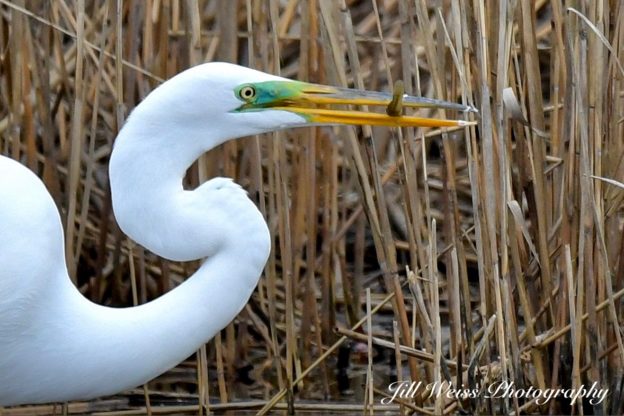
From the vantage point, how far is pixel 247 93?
2.03 m

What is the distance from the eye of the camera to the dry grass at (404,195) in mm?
2264

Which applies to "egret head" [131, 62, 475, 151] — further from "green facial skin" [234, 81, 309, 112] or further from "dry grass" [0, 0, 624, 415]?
"dry grass" [0, 0, 624, 415]

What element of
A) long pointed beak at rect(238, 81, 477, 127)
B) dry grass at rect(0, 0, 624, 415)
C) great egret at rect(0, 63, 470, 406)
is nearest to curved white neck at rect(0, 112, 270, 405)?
great egret at rect(0, 63, 470, 406)

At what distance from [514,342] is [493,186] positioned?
32 cm

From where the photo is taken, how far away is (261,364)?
327 cm

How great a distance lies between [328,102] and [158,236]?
0.39m

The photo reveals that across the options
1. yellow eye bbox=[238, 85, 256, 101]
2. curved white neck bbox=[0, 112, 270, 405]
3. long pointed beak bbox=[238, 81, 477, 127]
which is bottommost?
curved white neck bbox=[0, 112, 270, 405]

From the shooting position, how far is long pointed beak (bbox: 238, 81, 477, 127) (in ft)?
6.61

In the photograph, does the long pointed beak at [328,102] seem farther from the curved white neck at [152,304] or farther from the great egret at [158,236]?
the curved white neck at [152,304]

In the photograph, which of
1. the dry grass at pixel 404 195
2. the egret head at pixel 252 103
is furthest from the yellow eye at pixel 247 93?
the dry grass at pixel 404 195

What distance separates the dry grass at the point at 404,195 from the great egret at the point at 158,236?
0.34 m

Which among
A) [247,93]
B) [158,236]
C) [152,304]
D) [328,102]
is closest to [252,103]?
[247,93]

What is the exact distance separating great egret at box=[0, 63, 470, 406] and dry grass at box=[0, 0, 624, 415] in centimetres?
34

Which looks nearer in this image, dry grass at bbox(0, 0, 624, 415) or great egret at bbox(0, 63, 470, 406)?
great egret at bbox(0, 63, 470, 406)
